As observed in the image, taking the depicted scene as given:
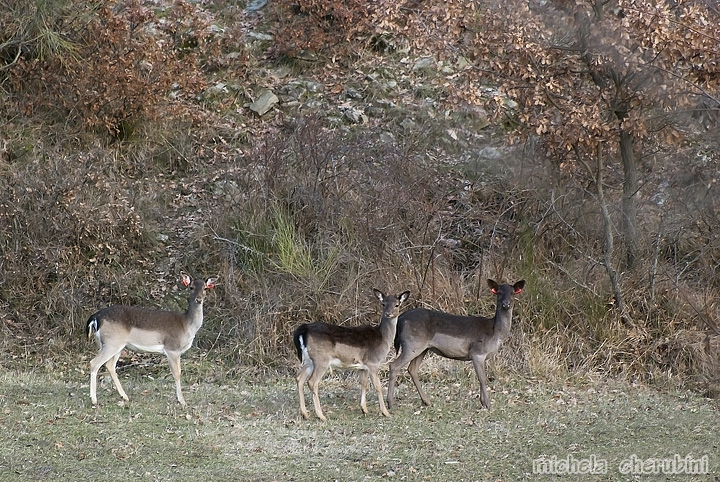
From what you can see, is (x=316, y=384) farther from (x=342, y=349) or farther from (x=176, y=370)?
(x=176, y=370)

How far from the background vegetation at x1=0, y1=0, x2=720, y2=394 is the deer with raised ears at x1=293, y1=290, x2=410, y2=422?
279cm

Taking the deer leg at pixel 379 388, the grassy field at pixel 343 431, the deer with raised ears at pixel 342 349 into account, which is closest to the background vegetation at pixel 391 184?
A: the grassy field at pixel 343 431

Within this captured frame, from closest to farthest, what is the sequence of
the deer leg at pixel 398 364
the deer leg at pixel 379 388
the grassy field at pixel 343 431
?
the grassy field at pixel 343 431 → the deer leg at pixel 379 388 → the deer leg at pixel 398 364

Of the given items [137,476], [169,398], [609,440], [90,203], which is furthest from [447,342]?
[90,203]

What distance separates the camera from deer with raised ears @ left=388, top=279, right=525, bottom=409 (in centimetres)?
1161

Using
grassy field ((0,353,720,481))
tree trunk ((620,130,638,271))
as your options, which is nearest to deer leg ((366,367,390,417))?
grassy field ((0,353,720,481))

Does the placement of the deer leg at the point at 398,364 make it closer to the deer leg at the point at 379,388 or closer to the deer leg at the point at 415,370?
the deer leg at the point at 415,370

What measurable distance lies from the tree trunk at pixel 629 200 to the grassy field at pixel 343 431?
2.75m

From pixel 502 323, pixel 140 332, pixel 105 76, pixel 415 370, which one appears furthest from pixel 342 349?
pixel 105 76

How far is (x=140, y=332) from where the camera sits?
464 inches

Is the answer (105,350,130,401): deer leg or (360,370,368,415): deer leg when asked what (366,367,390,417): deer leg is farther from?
(105,350,130,401): deer leg

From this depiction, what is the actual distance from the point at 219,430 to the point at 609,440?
3.89 m

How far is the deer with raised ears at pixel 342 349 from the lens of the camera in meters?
10.9

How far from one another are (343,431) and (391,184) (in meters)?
6.84
